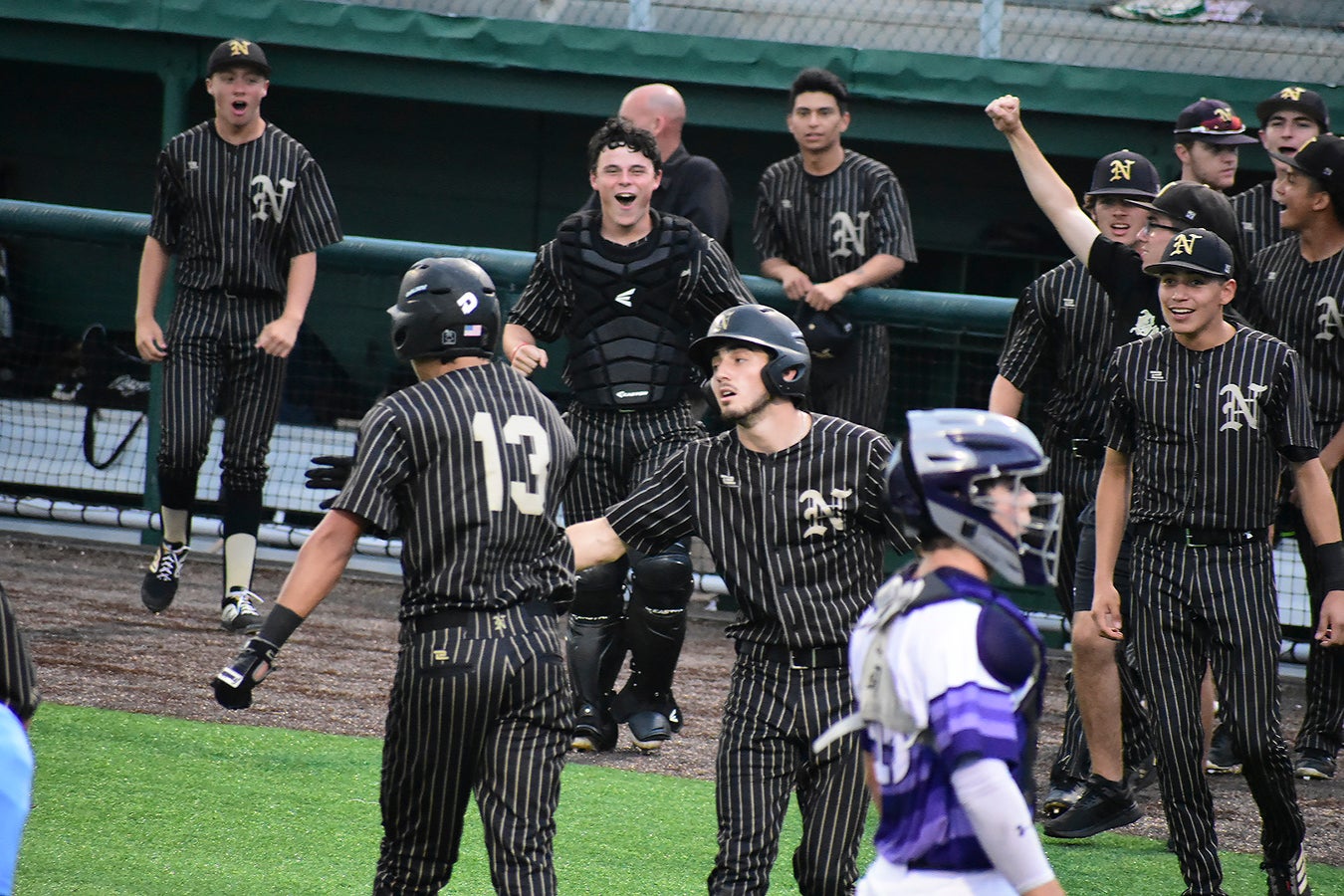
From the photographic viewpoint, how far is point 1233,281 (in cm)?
517

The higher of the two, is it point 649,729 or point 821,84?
point 821,84

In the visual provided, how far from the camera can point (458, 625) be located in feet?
13.4

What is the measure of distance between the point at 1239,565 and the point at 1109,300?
1.39 metres

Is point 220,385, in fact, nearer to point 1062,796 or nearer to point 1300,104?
point 1062,796

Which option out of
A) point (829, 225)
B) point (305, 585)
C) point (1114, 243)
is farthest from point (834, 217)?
point (305, 585)

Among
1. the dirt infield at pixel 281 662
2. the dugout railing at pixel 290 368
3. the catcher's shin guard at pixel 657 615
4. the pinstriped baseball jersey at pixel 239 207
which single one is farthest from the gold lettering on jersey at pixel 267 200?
the catcher's shin guard at pixel 657 615

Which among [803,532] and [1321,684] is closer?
[803,532]

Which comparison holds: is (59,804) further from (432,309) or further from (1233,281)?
(1233,281)

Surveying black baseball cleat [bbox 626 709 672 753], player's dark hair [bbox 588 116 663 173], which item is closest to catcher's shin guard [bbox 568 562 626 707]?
black baseball cleat [bbox 626 709 672 753]

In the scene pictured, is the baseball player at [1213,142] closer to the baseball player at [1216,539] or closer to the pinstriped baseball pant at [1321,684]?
the pinstriped baseball pant at [1321,684]

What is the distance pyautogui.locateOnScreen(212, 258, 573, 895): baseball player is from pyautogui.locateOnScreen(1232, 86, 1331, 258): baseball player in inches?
170

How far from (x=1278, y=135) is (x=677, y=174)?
103 inches

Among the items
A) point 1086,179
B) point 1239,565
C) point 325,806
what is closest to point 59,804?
point 325,806

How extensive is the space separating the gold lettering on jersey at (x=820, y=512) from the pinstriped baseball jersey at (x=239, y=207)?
13.5 ft
